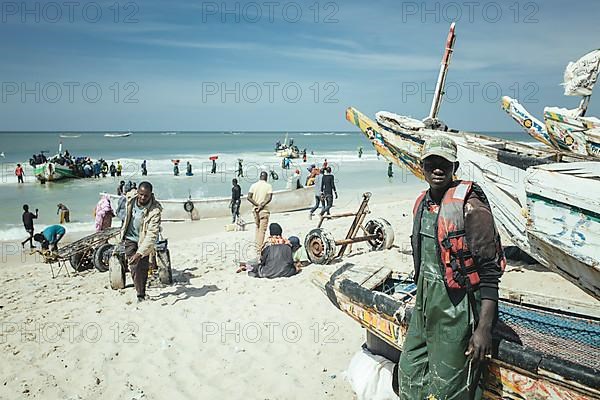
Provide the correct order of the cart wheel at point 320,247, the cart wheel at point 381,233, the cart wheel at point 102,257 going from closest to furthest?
the cart wheel at point 320,247 < the cart wheel at point 102,257 < the cart wheel at point 381,233

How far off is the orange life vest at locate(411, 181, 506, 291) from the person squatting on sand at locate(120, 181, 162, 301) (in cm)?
435

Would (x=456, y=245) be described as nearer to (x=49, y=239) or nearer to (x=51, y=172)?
(x=49, y=239)

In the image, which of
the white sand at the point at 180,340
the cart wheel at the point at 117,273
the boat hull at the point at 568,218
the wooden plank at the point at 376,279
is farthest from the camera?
the cart wheel at the point at 117,273

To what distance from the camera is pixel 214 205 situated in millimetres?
16984

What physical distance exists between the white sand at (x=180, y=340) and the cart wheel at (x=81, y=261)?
998 millimetres

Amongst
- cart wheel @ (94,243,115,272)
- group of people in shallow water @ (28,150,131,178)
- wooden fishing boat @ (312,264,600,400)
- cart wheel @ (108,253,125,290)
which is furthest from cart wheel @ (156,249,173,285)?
group of people in shallow water @ (28,150,131,178)

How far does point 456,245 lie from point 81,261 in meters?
8.50

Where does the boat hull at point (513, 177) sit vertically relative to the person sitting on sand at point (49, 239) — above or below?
above

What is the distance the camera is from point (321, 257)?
8258 mm

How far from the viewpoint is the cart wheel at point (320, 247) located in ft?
27.0

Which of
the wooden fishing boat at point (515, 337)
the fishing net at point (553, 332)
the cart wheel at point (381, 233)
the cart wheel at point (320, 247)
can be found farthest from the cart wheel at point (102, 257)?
the fishing net at point (553, 332)

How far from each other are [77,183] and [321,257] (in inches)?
1007

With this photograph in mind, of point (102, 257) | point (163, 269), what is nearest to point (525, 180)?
point (163, 269)

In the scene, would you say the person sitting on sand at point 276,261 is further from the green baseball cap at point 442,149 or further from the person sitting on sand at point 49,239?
the green baseball cap at point 442,149
